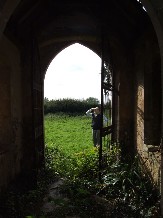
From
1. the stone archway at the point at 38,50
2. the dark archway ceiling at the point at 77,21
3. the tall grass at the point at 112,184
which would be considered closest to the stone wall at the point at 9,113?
the stone archway at the point at 38,50

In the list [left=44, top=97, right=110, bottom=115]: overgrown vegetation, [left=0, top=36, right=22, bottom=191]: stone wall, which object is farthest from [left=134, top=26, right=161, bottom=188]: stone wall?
[left=44, top=97, right=110, bottom=115]: overgrown vegetation

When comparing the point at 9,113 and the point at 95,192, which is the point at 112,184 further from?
the point at 9,113

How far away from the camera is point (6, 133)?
20.6ft

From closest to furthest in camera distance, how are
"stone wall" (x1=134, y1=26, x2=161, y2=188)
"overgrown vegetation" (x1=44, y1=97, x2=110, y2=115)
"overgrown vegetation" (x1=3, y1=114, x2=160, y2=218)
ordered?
"overgrown vegetation" (x1=3, y1=114, x2=160, y2=218), "stone wall" (x1=134, y1=26, x2=161, y2=188), "overgrown vegetation" (x1=44, y1=97, x2=110, y2=115)

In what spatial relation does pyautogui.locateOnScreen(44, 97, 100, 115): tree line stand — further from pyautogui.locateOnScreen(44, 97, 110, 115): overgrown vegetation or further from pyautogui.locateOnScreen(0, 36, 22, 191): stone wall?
pyautogui.locateOnScreen(0, 36, 22, 191): stone wall

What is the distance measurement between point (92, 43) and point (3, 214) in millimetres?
5683

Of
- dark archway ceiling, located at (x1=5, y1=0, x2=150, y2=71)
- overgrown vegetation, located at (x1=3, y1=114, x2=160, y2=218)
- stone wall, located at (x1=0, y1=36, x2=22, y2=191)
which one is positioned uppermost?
dark archway ceiling, located at (x1=5, y1=0, x2=150, y2=71)

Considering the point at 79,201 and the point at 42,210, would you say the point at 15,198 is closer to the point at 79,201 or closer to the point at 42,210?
the point at 42,210

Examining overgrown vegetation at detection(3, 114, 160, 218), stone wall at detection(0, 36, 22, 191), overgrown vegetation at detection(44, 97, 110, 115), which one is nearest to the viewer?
overgrown vegetation at detection(3, 114, 160, 218)

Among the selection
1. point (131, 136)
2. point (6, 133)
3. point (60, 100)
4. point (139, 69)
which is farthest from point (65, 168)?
point (60, 100)

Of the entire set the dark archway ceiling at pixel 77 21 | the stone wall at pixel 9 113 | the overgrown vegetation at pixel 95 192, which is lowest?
the overgrown vegetation at pixel 95 192

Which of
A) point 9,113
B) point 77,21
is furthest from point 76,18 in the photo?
point 9,113

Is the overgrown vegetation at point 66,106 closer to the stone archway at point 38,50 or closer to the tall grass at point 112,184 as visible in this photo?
the tall grass at point 112,184

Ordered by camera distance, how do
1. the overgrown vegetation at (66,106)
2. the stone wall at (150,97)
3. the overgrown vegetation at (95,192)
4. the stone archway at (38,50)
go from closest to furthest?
the overgrown vegetation at (95,192), the stone wall at (150,97), the stone archway at (38,50), the overgrown vegetation at (66,106)
